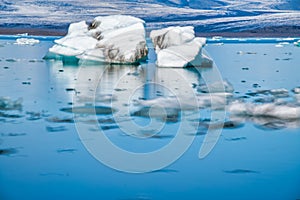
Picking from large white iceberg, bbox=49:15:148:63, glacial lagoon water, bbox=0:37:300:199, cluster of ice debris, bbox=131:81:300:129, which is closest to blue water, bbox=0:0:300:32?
large white iceberg, bbox=49:15:148:63

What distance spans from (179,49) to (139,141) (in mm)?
8305

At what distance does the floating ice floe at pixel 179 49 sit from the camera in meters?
12.8

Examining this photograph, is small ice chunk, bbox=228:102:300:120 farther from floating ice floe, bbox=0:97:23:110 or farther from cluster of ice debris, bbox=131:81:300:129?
floating ice floe, bbox=0:97:23:110

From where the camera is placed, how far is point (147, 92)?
315 inches

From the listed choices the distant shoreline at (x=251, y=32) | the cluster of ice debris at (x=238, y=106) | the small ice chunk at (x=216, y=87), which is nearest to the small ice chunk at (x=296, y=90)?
the cluster of ice debris at (x=238, y=106)

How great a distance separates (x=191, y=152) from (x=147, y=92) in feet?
11.7

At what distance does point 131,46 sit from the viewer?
1313cm

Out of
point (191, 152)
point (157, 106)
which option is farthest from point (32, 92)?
point (191, 152)

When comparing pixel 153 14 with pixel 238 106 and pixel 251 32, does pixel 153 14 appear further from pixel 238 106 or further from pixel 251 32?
pixel 238 106

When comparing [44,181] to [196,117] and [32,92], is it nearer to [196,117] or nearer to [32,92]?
[196,117]

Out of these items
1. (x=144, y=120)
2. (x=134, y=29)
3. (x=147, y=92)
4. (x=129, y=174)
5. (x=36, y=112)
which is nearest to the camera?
(x=129, y=174)

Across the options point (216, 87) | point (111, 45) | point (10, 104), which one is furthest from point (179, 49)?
point (10, 104)

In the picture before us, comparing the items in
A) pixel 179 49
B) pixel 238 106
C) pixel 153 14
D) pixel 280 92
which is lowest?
pixel 153 14

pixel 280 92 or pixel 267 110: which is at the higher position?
pixel 267 110
